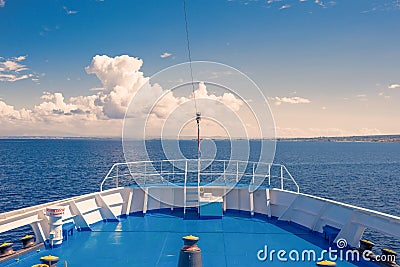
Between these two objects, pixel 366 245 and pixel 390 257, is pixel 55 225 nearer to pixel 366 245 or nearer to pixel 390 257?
pixel 366 245

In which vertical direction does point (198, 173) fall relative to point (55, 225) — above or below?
above

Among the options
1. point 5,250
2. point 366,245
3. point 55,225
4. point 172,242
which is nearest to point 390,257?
point 366,245

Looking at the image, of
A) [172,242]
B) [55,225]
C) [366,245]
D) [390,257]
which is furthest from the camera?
[172,242]

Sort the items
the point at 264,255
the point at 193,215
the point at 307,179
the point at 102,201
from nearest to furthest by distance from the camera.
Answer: the point at 264,255 < the point at 102,201 < the point at 193,215 < the point at 307,179

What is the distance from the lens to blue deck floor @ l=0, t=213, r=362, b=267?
7.25 m

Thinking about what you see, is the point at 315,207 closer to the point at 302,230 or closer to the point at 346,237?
the point at 302,230

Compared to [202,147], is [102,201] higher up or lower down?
lower down

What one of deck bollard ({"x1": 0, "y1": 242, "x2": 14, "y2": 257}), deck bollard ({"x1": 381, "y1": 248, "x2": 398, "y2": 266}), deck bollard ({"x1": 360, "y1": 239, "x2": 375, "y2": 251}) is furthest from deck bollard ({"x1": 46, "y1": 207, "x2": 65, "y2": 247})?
deck bollard ({"x1": 381, "y1": 248, "x2": 398, "y2": 266})

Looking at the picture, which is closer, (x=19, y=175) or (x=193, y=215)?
(x=193, y=215)

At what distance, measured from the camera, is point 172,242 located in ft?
28.2

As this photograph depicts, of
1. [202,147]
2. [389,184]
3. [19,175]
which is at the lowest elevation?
[389,184]

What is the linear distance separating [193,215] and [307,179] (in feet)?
121

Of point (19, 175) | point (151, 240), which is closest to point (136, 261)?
point (151, 240)

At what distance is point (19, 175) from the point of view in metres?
46.4
